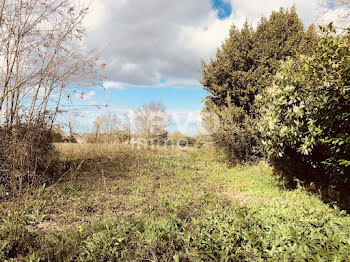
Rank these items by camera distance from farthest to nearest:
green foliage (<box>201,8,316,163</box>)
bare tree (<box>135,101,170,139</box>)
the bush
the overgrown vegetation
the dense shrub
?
1. bare tree (<box>135,101,170,139</box>)
2. green foliage (<box>201,8,316,163</box>)
3. the bush
4. the overgrown vegetation
5. the dense shrub

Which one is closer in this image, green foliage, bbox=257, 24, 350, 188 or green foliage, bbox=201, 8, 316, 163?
green foliage, bbox=257, 24, 350, 188

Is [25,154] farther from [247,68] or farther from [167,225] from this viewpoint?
[247,68]

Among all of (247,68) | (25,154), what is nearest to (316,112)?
(25,154)

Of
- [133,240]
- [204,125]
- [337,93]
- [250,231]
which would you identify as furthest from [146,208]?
[204,125]

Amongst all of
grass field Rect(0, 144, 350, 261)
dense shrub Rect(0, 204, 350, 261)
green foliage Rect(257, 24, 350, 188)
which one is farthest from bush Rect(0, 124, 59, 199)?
green foliage Rect(257, 24, 350, 188)

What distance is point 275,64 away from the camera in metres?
8.32

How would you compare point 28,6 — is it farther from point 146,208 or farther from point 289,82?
point 289,82

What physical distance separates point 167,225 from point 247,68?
7707mm

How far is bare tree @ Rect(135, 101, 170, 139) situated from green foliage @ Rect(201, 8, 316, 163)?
23.0ft

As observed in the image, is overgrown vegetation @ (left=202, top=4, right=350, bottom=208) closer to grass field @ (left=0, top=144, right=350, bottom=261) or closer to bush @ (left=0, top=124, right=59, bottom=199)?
grass field @ (left=0, top=144, right=350, bottom=261)

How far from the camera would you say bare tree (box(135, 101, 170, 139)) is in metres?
16.1

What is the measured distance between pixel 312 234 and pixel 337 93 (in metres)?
2.12

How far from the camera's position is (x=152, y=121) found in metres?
16.5

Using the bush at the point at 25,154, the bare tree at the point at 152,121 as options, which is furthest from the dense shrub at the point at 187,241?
the bare tree at the point at 152,121
